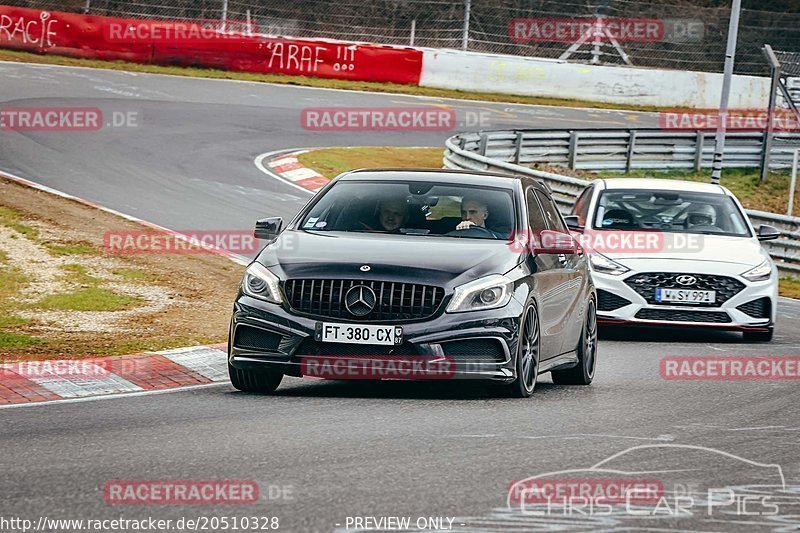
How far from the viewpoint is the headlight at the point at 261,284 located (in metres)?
9.76

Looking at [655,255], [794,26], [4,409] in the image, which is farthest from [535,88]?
[4,409]

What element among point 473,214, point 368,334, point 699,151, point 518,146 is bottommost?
point 699,151

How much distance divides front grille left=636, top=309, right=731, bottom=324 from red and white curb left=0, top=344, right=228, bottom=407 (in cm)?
489

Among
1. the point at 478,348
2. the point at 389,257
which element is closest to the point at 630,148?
the point at 389,257

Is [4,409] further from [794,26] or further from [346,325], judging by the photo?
[794,26]

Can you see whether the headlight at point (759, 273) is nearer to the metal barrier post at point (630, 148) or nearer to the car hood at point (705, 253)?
the car hood at point (705, 253)

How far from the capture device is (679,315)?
1494 centimetres

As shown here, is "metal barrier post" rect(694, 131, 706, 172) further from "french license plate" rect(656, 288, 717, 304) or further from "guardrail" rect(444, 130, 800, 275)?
"french license plate" rect(656, 288, 717, 304)

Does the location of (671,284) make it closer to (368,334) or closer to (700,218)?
(700,218)

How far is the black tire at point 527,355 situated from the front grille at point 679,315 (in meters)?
4.74

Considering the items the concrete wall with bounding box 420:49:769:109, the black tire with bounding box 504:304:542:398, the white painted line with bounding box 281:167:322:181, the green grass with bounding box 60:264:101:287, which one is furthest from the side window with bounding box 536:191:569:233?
the concrete wall with bounding box 420:49:769:109

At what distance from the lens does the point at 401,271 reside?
9.66 meters

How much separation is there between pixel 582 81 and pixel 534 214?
35083 millimetres

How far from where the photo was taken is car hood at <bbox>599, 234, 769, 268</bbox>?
49.7 feet
